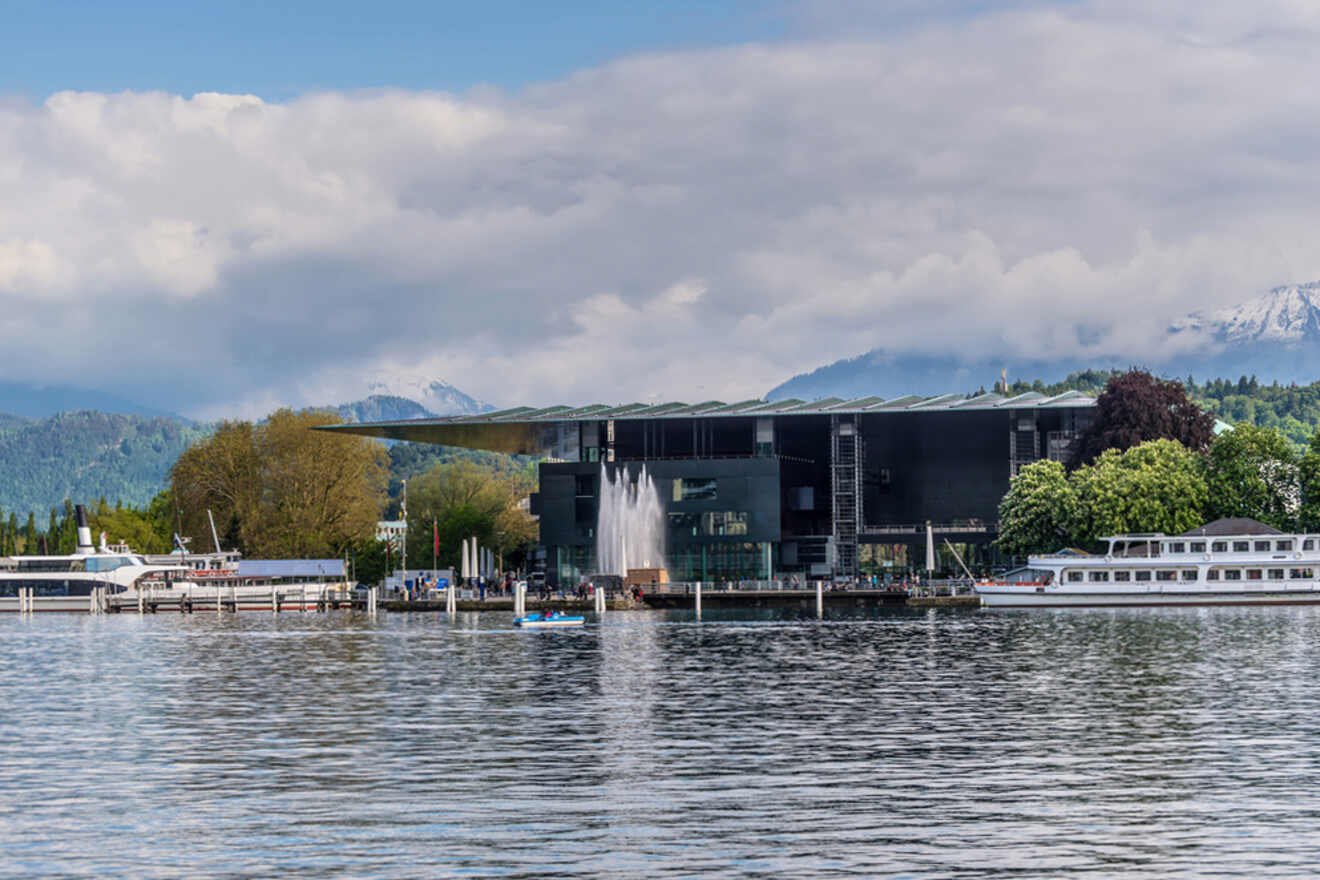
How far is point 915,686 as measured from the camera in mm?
54656

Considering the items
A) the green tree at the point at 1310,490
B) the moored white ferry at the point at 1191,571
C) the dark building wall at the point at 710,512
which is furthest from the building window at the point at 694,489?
A: the green tree at the point at 1310,490

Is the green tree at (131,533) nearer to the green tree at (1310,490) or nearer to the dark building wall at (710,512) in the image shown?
the dark building wall at (710,512)

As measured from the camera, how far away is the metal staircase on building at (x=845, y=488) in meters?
149

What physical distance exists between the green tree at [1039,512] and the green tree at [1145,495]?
1.91 m

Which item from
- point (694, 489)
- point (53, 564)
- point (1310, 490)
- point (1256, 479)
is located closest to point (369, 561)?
point (53, 564)

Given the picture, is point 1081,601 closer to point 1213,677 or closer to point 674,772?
point 1213,677

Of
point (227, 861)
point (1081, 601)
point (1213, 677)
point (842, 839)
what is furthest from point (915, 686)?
point (1081, 601)

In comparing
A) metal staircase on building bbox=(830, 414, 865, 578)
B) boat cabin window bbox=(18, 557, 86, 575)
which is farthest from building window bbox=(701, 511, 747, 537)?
boat cabin window bbox=(18, 557, 86, 575)

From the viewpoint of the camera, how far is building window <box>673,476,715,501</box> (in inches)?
5664

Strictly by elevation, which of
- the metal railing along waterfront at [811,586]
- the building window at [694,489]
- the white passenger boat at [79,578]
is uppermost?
the building window at [694,489]

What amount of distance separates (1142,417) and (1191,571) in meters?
18.4

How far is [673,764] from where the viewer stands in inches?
1414

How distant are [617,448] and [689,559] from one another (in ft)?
43.9

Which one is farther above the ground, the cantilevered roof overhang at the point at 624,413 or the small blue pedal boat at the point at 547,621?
the cantilevered roof overhang at the point at 624,413
